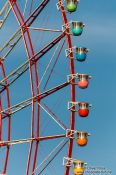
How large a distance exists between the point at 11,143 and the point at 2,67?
5582 millimetres

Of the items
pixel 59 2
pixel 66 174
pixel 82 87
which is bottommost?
pixel 66 174

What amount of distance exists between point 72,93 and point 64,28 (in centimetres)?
399

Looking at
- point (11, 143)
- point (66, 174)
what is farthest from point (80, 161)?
point (11, 143)

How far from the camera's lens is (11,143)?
75750mm

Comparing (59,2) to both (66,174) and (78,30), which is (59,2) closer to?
(78,30)

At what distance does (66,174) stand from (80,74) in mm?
5714

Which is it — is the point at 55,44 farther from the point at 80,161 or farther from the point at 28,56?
the point at 80,161

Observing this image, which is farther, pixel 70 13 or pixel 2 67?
pixel 2 67

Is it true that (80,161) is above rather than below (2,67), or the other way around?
below

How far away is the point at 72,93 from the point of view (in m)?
71.2

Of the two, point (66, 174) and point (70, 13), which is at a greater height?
point (70, 13)

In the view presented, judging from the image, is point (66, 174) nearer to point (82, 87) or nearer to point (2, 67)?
point (82, 87)

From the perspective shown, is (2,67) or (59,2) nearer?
(59,2)

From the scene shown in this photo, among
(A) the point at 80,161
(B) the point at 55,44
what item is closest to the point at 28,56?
(B) the point at 55,44
